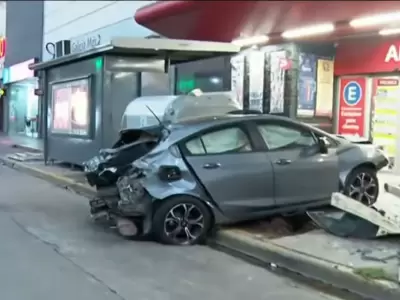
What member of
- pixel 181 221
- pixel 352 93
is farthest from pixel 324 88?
pixel 181 221

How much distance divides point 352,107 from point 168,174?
30.3 feet

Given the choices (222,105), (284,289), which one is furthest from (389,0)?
(222,105)

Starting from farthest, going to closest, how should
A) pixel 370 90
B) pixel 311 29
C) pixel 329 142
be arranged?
pixel 370 90
pixel 329 142
pixel 311 29

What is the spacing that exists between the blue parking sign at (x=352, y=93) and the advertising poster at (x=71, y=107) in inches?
266

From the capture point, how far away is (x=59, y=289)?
20.5 ft

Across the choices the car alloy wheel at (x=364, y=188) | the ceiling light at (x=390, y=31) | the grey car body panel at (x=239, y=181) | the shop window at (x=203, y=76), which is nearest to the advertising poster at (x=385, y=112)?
the ceiling light at (x=390, y=31)

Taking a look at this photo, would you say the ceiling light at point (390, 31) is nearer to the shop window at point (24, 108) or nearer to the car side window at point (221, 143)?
the car side window at point (221, 143)

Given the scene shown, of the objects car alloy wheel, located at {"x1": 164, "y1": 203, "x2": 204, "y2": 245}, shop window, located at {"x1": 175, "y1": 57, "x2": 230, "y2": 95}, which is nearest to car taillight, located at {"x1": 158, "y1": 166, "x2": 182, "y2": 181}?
car alloy wheel, located at {"x1": 164, "y1": 203, "x2": 204, "y2": 245}

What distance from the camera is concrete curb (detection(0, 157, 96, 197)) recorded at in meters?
13.8

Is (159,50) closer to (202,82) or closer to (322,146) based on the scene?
(202,82)

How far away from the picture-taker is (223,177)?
28.2 feet

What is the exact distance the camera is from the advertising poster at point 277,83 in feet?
54.0

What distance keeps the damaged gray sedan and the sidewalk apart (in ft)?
1.49

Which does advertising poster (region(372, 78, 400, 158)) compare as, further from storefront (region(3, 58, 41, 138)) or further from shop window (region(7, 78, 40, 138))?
shop window (region(7, 78, 40, 138))
